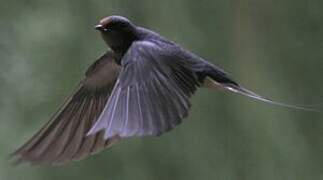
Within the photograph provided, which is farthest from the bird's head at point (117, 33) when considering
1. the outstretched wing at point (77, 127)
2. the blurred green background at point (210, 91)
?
the blurred green background at point (210, 91)

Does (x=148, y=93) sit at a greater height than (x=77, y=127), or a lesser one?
greater

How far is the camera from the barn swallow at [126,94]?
41.1 inches

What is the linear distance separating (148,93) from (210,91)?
3.07 feet

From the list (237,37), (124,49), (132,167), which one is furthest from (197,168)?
(124,49)

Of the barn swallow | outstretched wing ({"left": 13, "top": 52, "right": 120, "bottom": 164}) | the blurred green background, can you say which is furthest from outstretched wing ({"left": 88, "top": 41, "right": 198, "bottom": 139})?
the blurred green background

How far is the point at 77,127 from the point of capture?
138 centimetres

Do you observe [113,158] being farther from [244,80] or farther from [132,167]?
[244,80]

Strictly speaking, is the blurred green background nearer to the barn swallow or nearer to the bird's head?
the barn swallow

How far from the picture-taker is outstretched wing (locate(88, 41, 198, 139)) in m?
1.01

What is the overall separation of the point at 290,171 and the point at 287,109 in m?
0.16

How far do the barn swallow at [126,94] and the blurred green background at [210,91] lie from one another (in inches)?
22.1

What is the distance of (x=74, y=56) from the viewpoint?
2.02 metres

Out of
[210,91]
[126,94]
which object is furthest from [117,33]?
[210,91]

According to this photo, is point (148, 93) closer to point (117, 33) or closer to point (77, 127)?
point (117, 33)
